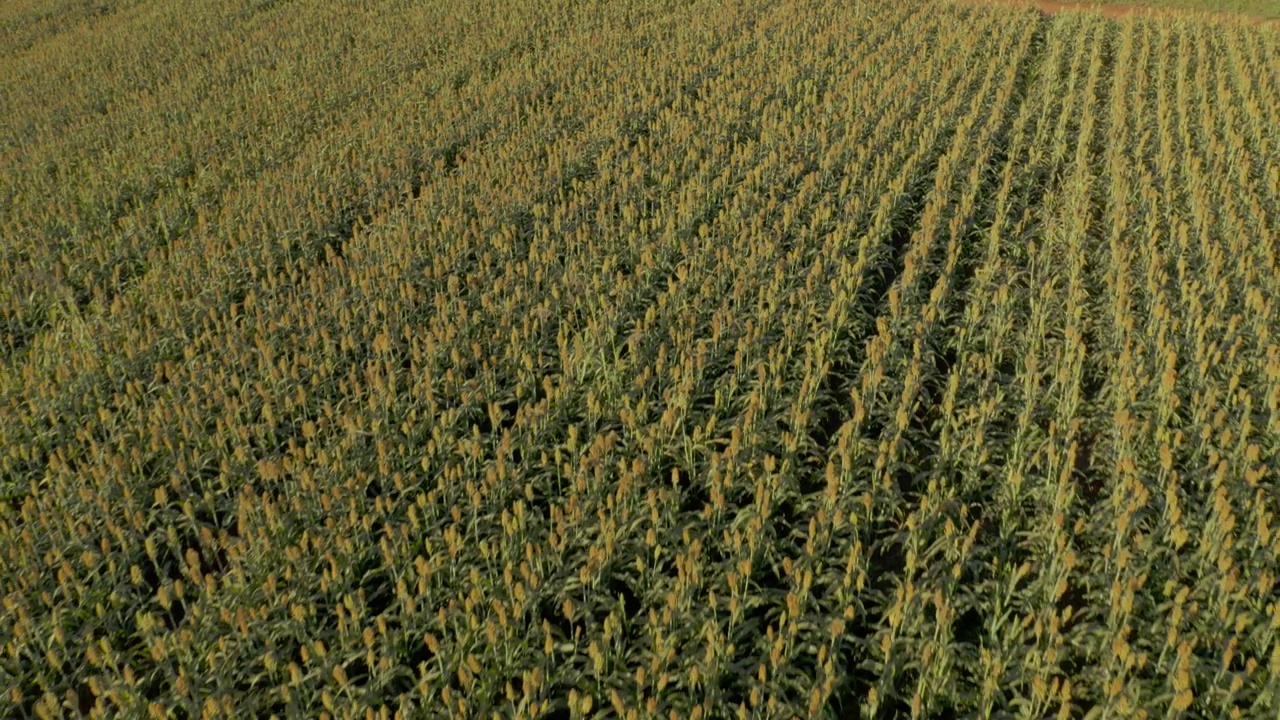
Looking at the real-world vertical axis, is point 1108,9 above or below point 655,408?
below

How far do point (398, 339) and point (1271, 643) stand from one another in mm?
6566

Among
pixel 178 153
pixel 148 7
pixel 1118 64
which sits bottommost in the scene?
pixel 1118 64

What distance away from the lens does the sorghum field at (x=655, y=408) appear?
4457 millimetres

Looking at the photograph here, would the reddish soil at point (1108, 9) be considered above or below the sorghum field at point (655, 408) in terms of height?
below

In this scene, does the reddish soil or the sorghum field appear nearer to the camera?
the sorghum field

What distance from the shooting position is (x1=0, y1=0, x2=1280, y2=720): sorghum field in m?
4.46

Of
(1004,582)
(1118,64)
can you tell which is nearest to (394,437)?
(1004,582)

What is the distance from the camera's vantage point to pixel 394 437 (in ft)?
20.3

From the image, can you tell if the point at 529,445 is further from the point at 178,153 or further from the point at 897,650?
the point at 178,153

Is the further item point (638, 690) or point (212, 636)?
point (212, 636)

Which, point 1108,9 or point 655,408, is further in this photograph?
point 1108,9

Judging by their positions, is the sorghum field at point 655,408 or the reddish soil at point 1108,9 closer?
the sorghum field at point 655,408

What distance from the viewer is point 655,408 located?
21.5 feet

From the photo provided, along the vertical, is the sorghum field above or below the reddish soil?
above
